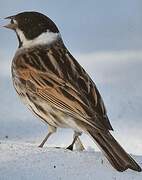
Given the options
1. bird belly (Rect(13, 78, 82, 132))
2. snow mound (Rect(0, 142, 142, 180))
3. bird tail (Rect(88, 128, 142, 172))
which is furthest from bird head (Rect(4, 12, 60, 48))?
bird tail (Rect(88, 128, 142, 172))

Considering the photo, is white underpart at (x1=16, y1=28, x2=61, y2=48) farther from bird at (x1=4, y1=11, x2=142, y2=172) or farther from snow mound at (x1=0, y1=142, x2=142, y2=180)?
snow mound at (x1=0, y1=142, x2=142, y2=180)

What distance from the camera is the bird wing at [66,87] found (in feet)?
12.2

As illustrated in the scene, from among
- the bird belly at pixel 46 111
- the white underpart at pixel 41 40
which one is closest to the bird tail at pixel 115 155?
the bird belly at pixel 46 111

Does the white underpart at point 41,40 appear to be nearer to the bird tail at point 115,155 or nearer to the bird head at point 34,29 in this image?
A: the bird head at point 34,29

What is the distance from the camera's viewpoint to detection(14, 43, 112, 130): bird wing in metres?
3.72

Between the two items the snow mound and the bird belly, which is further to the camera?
the bird belly

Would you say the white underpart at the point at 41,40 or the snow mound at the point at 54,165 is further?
the white underpart at the point at 41,40

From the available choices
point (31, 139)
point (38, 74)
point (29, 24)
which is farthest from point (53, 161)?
point (31, 139)

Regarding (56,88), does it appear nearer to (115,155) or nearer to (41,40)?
(41,40)

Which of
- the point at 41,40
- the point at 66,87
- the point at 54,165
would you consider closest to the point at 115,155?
the point at 54,165

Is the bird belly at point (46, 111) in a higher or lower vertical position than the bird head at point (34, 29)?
lower

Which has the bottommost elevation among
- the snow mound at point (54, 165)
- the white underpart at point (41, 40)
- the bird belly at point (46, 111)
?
the snow mound at point (54, 165)

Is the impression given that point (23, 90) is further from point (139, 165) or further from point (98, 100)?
point (139, 165)

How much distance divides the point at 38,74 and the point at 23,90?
0.30 feet
